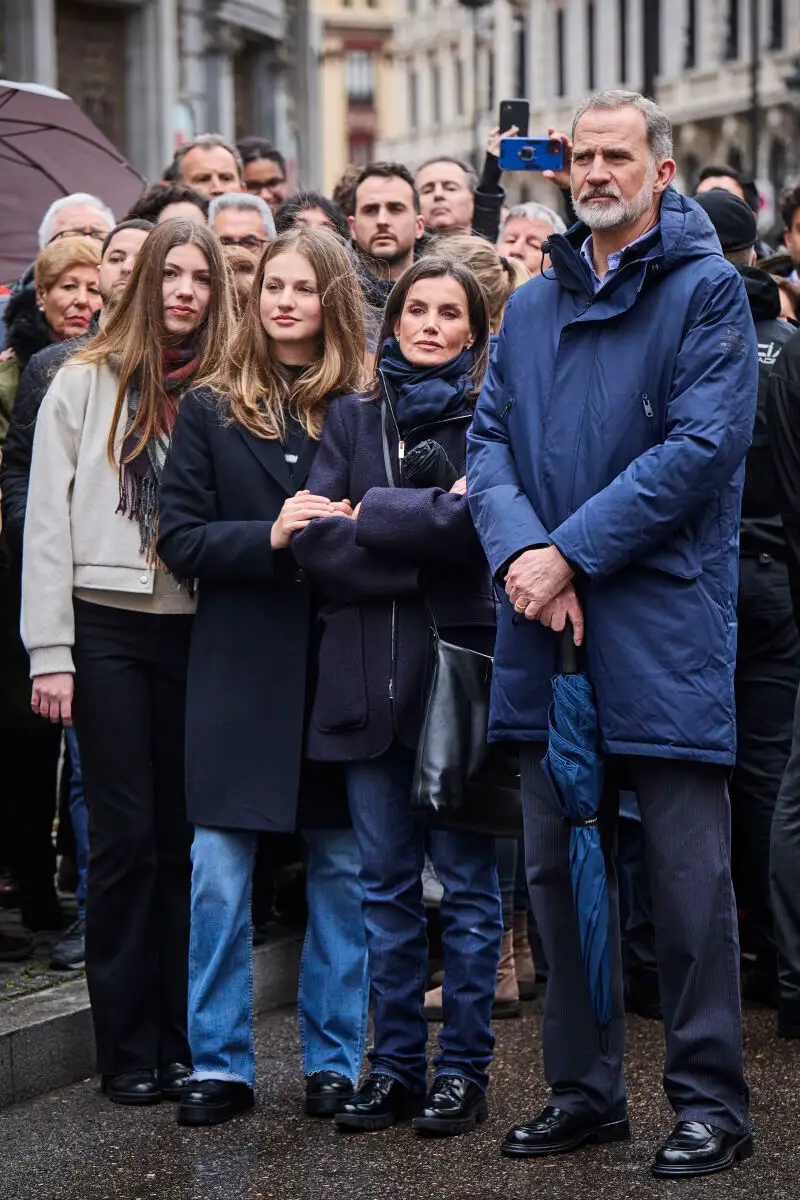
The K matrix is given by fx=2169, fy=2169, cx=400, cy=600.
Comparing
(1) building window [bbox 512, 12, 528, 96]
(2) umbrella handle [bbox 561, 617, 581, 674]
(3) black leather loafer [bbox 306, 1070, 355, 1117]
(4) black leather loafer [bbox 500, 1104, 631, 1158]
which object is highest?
(1) building window [bbox 512, 12, 528, 96]

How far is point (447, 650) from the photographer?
203 inches

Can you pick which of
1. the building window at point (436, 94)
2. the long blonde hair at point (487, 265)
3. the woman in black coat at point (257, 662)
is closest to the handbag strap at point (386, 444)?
the woman in black coat at point (257, 662)

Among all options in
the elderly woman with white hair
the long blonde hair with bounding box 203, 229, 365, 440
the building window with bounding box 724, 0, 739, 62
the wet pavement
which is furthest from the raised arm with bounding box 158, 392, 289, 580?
the building window with bounding box 724, 0, 739, 62

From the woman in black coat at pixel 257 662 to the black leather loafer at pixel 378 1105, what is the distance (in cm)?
16

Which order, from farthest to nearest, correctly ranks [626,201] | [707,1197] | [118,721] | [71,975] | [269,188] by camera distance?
[269,188] < [71,975] < [118,721] < [626,201] < [707,1197]

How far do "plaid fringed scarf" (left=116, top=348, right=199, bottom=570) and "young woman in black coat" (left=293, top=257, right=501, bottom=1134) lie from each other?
49 cm

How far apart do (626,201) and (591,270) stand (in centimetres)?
18

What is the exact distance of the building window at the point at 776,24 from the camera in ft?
177

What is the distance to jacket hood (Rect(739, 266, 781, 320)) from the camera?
6527 mm

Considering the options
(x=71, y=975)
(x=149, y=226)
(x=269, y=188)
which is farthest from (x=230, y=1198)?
(x=269, y=188)

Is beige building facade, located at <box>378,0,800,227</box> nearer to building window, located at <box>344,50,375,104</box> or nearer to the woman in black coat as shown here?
building window, located at <box>344,50,375,104</box>

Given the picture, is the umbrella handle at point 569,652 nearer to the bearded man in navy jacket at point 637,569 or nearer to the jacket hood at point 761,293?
the bearded man in navy jacket at point 637,569

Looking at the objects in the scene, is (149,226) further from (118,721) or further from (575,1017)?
(575,1017)

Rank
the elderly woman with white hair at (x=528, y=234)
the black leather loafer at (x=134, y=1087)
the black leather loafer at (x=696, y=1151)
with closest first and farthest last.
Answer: the black leather loafer at (x=696, y=1151) < the black leather loafer at (x=134, y=1087) < the elderly woman with white hair at (x=528, y=234)
